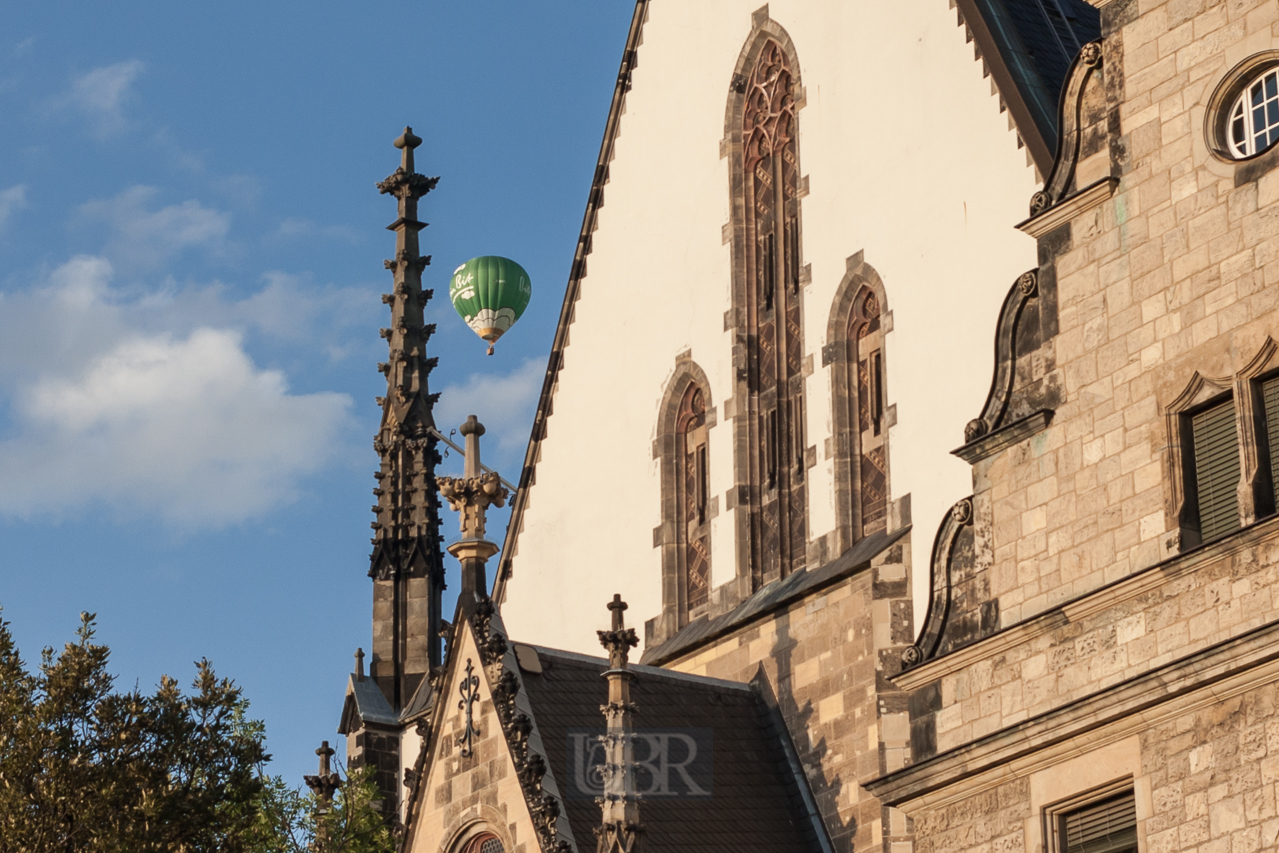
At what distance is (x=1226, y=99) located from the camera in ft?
62.8

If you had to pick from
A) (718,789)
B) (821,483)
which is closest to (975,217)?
(821,483)

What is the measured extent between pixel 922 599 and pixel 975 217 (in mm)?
3994

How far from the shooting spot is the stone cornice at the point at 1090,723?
17391 millimetres

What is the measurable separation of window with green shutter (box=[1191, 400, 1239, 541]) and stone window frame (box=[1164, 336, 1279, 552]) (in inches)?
2.0

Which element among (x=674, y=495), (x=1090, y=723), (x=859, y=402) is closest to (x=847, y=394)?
(x=859, y=402)

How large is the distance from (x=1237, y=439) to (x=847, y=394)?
35.4 feet

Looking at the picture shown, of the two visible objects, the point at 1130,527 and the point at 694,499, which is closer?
the point at 1130,527

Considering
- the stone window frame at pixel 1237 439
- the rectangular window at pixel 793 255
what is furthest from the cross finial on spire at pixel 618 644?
the stone window frame at pixel 1237 439

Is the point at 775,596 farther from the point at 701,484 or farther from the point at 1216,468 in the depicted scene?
the point at 1216,468

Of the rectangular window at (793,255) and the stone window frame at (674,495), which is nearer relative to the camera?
the rectangular window at (793,255)

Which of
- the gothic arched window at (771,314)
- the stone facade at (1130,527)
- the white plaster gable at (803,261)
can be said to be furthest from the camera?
the gothic arched window at (771,314)

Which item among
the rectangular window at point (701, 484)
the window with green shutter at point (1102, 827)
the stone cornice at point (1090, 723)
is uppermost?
the rectangular window at point (701, 484)

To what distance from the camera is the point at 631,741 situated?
25.1m

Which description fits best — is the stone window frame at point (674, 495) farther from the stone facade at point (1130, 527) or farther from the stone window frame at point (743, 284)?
the stone facade at point (1130, 527)
